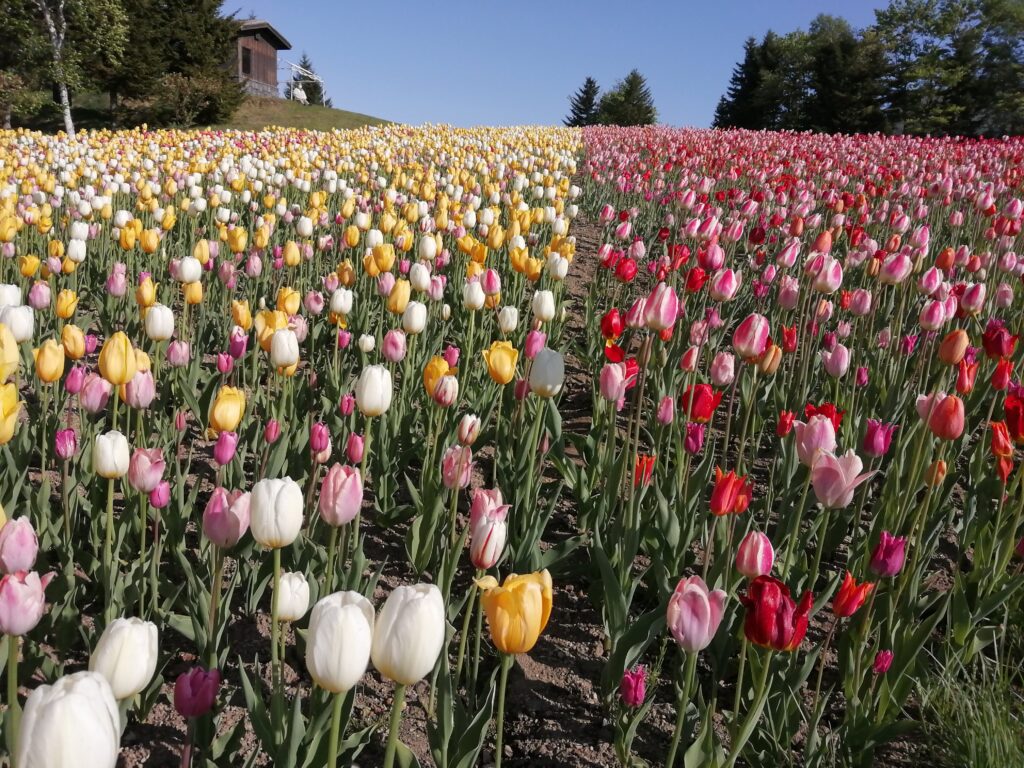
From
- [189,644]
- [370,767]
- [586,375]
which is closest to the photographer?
[370,767]

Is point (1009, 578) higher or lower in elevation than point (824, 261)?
lower

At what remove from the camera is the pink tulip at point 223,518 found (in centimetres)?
165

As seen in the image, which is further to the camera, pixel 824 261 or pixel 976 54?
pixel 976 54

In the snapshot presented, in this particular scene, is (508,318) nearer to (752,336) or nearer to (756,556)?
(752,336)

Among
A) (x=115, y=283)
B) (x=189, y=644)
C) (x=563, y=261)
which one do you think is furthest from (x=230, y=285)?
(x=189, y=644)

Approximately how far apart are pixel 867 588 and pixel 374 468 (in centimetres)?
197

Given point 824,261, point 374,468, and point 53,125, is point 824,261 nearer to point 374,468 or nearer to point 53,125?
point 374,468

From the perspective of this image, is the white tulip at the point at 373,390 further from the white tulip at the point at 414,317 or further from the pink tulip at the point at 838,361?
the pink tulip at the point at 838,361

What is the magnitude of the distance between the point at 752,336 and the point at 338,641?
2.03 metres

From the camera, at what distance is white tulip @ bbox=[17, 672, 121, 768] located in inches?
31.9

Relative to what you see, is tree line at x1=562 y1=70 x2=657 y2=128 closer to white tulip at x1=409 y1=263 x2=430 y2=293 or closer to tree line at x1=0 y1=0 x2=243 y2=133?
tree line at x1=0 y1=0 x2=243 y2=133

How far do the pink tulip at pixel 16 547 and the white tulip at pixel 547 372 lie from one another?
1525 mm

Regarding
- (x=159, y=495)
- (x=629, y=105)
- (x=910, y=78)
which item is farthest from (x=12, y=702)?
(x=629, y=105)

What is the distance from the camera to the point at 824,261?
374cm
